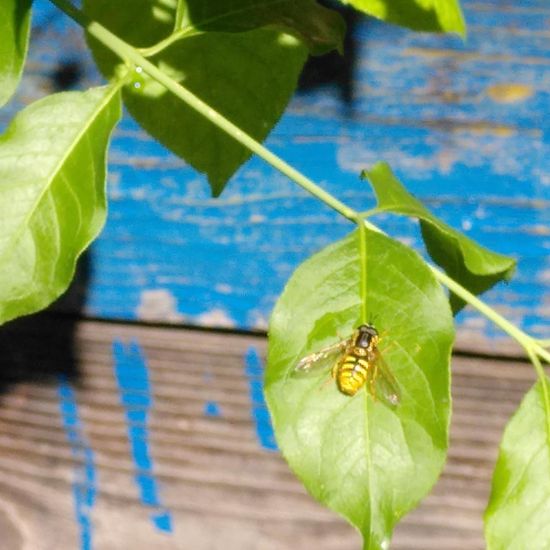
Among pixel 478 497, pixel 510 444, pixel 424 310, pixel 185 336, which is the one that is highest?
pixel 424 310

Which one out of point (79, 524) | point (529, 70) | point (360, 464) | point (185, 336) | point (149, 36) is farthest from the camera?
point (79, 524)

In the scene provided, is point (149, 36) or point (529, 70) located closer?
point (149, 36)

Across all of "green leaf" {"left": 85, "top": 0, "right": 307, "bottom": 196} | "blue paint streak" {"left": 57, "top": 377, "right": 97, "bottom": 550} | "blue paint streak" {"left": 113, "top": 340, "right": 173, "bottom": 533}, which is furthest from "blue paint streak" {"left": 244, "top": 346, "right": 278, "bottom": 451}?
"green leaf" {"left": 85, "top": 0, "right": 307, "bottom": 196}

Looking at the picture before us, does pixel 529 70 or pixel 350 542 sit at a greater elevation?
pixel 529 70

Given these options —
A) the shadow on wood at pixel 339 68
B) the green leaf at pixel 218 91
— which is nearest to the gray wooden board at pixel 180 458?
the shadow on wood at pixel 339 68

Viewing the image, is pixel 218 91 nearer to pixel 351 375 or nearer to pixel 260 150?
pixel 260 150

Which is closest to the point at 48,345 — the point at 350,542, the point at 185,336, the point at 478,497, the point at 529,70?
the point at 185,336

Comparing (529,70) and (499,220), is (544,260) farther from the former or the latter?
(529,70)

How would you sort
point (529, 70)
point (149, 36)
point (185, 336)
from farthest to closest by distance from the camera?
point (185, 336) < point (529, 70) < point (149, 36)
